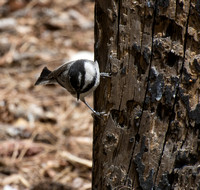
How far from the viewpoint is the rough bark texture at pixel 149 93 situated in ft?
9.29

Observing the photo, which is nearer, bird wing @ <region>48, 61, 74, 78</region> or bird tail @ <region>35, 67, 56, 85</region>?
bird wing @ <region>48, 61, 74, 78</region>

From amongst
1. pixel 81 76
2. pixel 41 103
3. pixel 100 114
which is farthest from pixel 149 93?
pixel 41 103

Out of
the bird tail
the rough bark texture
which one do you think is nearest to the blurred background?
the bird tail

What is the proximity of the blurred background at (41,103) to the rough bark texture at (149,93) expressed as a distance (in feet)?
5.77

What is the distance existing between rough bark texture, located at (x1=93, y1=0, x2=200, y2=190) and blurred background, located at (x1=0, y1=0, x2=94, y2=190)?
1758 mm

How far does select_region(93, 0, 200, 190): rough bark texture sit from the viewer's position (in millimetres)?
2832

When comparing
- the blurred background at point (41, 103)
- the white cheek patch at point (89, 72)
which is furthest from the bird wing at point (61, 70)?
the blurred background at point (41, 103)

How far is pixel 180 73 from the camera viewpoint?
114 inches

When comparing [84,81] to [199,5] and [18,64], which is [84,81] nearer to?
[199,5]

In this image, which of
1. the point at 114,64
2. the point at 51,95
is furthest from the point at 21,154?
the point at 114,64

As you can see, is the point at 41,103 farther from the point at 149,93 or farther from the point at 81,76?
the point at 149,93

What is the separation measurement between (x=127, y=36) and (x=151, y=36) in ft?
0.56

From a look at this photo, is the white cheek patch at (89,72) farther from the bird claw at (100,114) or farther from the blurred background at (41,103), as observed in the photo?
the blurred background at (41,103)

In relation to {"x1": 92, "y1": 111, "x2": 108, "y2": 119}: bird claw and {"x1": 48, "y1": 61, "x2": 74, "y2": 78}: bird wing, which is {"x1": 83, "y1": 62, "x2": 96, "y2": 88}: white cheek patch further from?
{"x1": 48, "y1": 61, "x2": 74, "y2": 78}: bird wing
